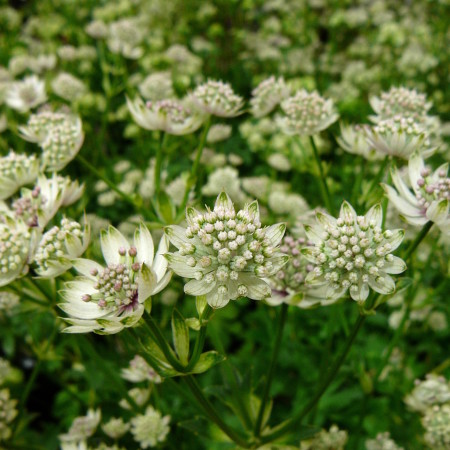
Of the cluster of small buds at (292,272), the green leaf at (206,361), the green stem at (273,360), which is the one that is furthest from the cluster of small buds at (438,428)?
the green leaf at (206,361)

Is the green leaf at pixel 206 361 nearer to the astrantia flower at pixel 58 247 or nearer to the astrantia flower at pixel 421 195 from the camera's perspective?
the astrantia flower at pixel 58 247

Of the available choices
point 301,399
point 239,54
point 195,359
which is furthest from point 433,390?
point 239,54

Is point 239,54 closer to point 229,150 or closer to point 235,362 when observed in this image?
point 229,150

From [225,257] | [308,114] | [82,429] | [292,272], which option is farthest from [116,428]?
[308,114]

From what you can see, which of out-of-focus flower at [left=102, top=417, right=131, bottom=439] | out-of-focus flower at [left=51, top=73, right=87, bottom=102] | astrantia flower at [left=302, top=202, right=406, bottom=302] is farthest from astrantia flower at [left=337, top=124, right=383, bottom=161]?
out-of-focus flower at [left=51, top=73, right=87, bottom=102]

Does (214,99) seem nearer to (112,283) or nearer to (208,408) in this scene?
(112,283)

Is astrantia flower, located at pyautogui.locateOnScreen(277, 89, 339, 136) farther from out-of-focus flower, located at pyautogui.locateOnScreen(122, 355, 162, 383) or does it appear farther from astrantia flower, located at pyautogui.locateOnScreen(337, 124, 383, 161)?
out-of-focus flower, located at pyautogui.locateOnScreen(122, 355, 162, 383)

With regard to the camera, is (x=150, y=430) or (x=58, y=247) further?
(x=150, y=430)
